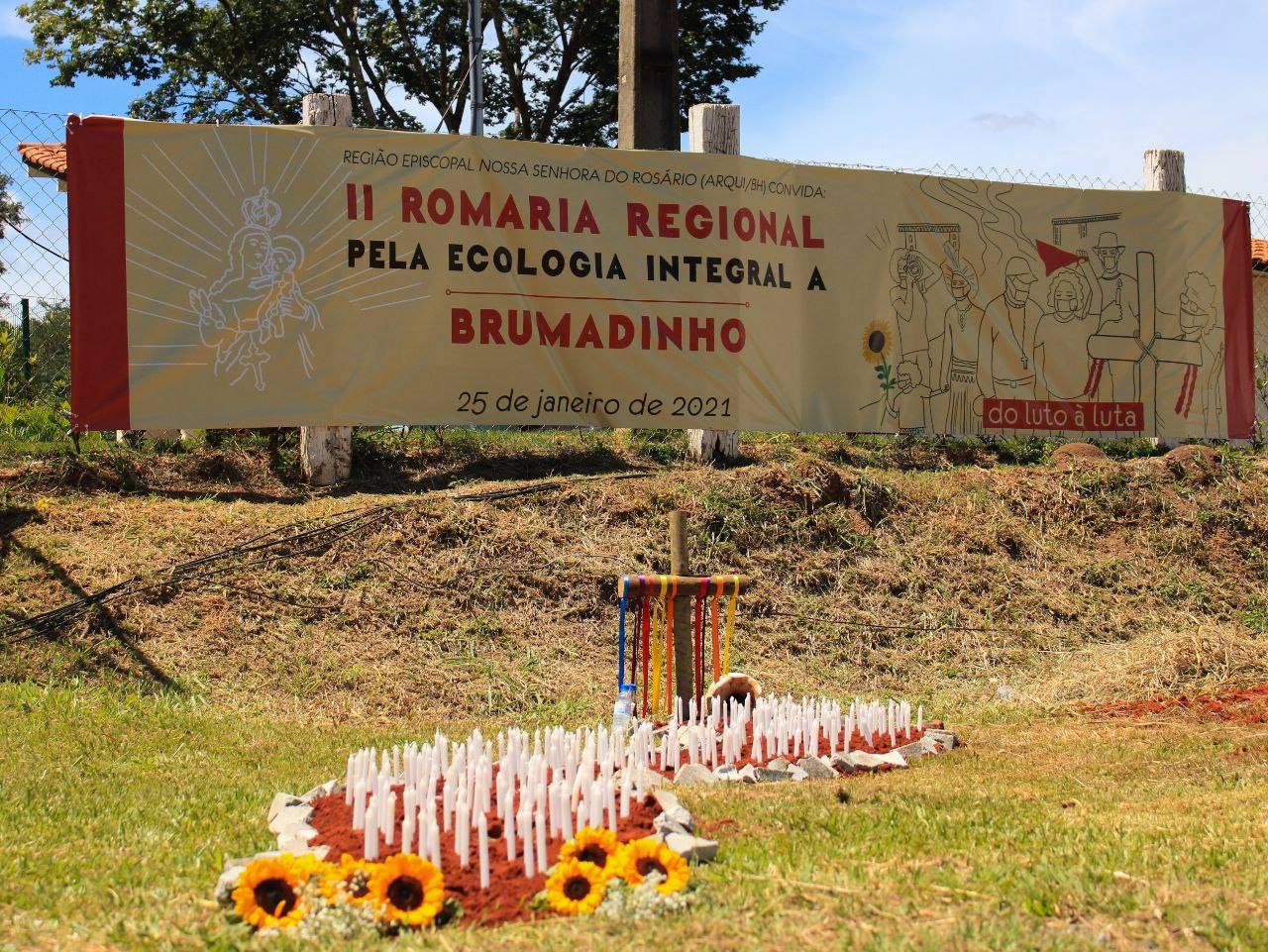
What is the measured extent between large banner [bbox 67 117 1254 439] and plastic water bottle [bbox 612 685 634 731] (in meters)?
3.91

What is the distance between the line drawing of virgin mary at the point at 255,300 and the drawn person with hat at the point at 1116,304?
712 cm

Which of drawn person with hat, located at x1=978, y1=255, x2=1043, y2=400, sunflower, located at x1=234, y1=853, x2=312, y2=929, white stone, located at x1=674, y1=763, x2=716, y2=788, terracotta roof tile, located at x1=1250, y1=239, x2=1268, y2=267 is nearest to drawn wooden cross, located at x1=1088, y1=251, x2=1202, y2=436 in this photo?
drawn person with hat, located at x1=978, y1=255, x2=1043, y2=400

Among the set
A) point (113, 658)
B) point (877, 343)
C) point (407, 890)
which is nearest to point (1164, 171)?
point (877, 343)

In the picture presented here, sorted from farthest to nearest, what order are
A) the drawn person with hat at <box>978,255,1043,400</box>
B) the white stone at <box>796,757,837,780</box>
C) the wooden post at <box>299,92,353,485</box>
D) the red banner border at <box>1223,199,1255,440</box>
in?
the red banner border at <box>1223,199,1255,440</box>
the drawn person with hat at <box>978,255,1043,400</box>
the wooden post at <box>299,92,353,485</box>
the white stone at <box>796,757,837,780</box>

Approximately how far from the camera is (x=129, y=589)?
8297 mm

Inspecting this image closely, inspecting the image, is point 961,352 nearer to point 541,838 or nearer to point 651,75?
point 651,75

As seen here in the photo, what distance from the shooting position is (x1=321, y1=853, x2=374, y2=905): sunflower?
376cm

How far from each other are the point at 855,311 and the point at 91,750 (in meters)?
7.23

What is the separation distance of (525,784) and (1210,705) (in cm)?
493

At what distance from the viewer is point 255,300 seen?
9648 millimetres

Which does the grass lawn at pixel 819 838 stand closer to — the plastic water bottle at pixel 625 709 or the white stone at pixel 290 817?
the white stone at pixel 290 817

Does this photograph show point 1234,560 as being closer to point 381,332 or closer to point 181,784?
point 381,332

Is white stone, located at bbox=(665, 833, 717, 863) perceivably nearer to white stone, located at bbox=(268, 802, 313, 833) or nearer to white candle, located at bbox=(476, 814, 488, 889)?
white candle, located at bbox=(476, 814, 488, 889)

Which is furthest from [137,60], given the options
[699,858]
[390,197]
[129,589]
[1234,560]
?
[699,858]
